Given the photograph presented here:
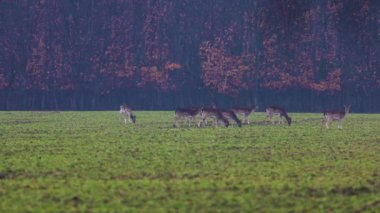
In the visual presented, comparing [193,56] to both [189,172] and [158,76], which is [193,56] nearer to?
[158,76]

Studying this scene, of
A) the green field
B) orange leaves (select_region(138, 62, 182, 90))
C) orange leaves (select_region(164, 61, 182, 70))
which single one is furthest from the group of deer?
orange leaves (select_region(164, 61, 182, 70))

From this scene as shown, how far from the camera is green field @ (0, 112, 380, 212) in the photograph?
13797mm

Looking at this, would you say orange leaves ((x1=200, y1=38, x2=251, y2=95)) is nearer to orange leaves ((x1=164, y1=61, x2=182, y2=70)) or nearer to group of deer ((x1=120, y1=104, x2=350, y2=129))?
orange leaves ((x1=164, y1=61, x2=182, y2=70))

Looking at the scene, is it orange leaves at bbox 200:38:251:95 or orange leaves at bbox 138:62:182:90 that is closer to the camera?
orange leaves at bbox 200:38:251:95

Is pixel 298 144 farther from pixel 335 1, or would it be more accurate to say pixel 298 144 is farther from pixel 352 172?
pixel 335 1

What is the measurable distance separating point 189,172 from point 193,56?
49.0 metres

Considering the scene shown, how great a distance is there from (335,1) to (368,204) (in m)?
51.6

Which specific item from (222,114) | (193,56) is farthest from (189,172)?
(193,56)

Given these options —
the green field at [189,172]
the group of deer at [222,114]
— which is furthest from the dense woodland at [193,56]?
the green field at [189,172]

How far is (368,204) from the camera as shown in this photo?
13820 mm

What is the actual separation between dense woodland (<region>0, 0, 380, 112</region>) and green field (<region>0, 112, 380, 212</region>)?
102 feet

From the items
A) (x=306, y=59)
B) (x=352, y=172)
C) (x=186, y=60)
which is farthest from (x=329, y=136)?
(x=186, y=60)

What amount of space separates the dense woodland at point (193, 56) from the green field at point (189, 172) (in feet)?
102

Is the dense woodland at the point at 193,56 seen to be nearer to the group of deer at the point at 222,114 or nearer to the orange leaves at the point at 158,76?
the orange leaves at the point at 158,76
